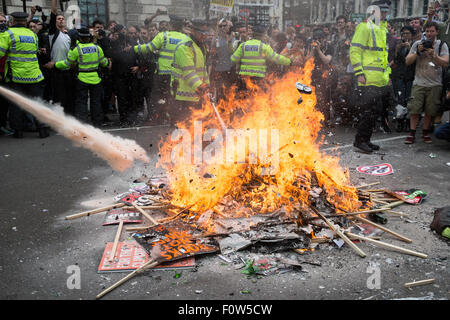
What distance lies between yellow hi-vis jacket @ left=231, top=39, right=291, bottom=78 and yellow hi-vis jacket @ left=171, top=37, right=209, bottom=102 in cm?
218

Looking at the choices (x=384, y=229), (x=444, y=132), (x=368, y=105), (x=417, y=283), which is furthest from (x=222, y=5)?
(x=417, y=283)

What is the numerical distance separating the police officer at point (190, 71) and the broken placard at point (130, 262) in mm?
3359

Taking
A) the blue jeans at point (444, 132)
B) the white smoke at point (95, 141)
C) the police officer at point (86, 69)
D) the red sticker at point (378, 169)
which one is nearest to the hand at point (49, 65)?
the police officer at point (86, 69)

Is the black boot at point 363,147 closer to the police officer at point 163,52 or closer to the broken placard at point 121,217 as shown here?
the police officer at point 163,52

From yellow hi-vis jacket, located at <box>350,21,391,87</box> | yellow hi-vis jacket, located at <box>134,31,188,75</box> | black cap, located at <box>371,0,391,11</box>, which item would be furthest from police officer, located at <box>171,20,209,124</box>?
black cap, located at <box>371,0,391,11</box>

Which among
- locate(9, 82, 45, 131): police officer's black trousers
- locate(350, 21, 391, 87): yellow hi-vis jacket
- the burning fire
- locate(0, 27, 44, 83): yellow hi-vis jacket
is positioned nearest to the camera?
the burning fire

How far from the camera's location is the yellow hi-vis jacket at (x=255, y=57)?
8.69 metres

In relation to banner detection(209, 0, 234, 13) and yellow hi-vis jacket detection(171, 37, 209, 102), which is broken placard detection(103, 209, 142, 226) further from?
banner detection(209, 0, 234, 13)

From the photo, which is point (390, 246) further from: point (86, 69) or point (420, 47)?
point (86, 69)

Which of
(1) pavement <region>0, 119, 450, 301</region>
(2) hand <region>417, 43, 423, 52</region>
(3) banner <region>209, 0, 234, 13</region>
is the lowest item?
(1) pavement <region>0, 119, 450, 301</region>

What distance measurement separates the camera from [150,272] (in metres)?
3.60

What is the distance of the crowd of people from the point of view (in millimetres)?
7660

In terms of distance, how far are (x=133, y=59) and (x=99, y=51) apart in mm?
1337

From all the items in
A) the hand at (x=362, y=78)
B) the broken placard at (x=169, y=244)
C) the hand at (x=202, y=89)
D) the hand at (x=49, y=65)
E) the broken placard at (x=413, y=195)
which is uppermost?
the hand at (x=49, y=65)
